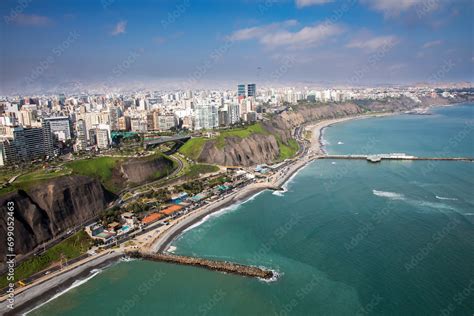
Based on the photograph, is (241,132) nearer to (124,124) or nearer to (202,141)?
(202,141)

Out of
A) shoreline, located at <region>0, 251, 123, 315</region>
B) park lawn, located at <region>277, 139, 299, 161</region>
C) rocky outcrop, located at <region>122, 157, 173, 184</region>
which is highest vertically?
rocky outcrop, located at <region>122, 157, 173, 184</region>

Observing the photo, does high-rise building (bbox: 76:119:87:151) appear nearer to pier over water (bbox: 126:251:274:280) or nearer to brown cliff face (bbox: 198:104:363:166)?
brown cliff face (bbox: 198:104:363:166)

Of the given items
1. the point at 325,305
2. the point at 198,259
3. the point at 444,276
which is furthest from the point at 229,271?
the point at 444,276

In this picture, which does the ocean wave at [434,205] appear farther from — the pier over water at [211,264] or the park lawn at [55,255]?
the park lawn at [55,255]

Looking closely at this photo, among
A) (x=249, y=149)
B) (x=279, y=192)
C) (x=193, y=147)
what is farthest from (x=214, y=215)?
(x=249, y=149)

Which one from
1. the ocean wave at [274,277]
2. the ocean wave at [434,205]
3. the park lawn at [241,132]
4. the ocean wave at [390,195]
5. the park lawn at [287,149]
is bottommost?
the ocean wave at [274,277]

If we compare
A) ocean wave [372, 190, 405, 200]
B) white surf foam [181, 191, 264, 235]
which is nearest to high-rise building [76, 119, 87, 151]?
white surf foam [181, 191, 264, 235]

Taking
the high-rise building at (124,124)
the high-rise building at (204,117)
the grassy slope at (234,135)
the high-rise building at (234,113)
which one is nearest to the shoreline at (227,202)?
the grassy slope at (234,135)
